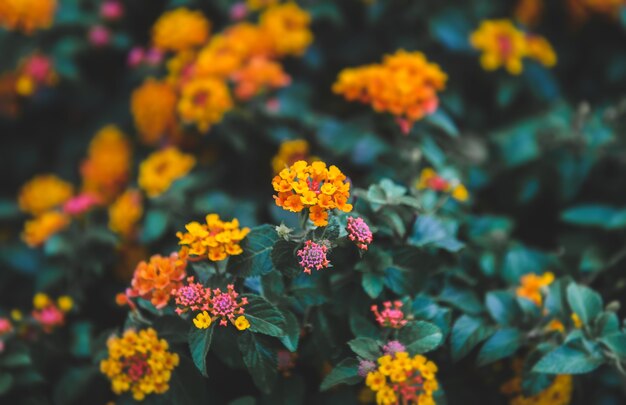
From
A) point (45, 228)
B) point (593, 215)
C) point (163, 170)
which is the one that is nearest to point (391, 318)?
point (593, 215)

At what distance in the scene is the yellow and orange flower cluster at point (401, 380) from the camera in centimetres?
129

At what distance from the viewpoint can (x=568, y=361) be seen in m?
1.44

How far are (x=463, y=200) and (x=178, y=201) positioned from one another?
0.83 meters

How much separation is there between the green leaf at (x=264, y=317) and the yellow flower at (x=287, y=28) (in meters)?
1.17

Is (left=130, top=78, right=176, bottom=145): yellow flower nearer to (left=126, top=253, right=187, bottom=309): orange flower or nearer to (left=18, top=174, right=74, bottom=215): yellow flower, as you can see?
(left=18, top=174, right=74, bottom=215): yellow flower

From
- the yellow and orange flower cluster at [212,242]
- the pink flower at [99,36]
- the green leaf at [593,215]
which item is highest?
the pink flower at [99,36]

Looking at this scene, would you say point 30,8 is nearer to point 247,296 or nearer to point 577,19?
point 247,296

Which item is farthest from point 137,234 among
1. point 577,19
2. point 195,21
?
point 577,19

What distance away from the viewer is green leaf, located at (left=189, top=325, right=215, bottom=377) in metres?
1.27

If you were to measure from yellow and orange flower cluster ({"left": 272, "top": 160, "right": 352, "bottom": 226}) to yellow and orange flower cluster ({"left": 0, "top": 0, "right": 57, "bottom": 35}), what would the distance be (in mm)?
1516

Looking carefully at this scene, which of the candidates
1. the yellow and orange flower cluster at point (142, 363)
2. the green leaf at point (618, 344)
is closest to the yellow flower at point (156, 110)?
the yellow and orange flower cluster at point (142, 363)

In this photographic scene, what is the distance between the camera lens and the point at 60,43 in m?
2.48

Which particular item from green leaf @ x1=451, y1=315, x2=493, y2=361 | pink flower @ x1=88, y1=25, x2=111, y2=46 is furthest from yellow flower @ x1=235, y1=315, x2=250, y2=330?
pink flower @ x1=88, y1=25, x2=111, y2=46

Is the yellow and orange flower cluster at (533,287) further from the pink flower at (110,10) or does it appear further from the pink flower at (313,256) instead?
the pink flower at (110,10)
